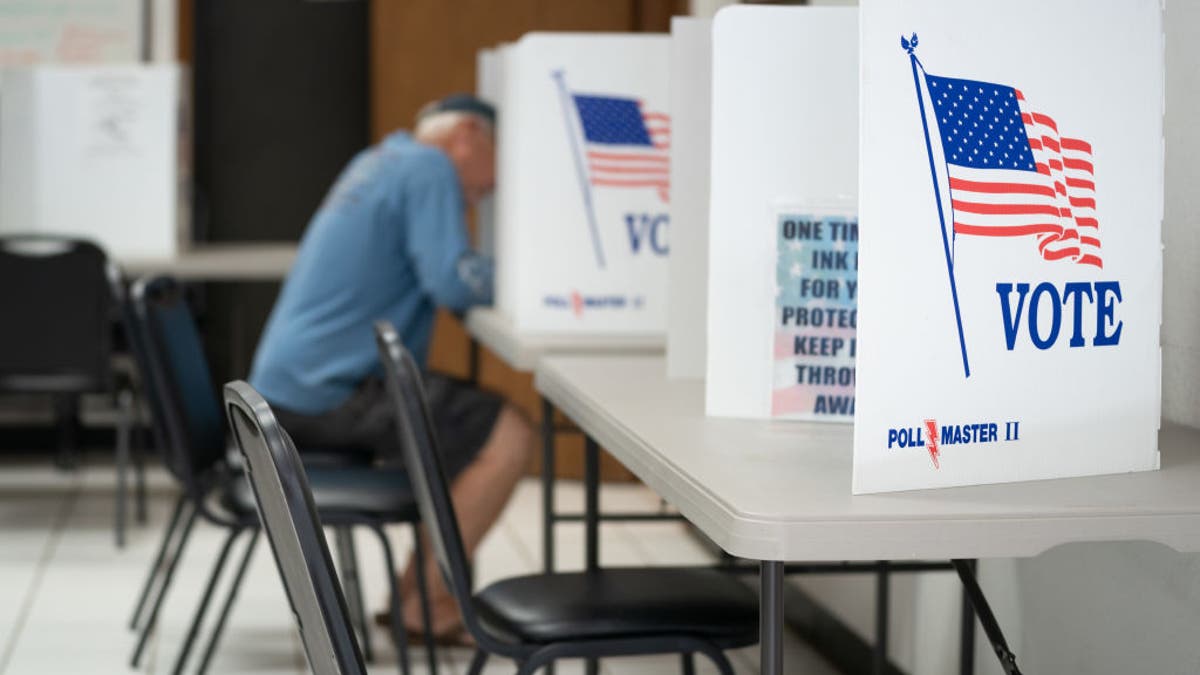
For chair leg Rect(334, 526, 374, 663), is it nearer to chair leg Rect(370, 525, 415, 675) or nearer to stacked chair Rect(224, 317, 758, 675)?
chair leg Rect(370, 525, 415, 675)

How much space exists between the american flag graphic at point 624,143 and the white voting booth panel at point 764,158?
0.91m

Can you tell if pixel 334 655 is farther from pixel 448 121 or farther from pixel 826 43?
pixel 448 121

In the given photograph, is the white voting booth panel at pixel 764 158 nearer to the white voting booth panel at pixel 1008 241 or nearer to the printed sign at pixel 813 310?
the printed sign at pixel 813 310

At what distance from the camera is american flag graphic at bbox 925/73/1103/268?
4.32ft

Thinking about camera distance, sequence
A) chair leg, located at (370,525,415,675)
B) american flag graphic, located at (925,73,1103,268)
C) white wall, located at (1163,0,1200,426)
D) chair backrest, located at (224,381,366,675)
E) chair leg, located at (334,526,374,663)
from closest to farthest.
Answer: chair backrest, located at (224,381,366,675)
american flag graphic, located at (925,73,1103,268)
white wall, located at (1163,0,1200,426)
chair leg, located at (370,525,415,675)
chair leg, located at (334,526,374,663)

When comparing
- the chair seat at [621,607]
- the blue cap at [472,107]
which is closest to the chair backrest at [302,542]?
the chair seat at [621,607]

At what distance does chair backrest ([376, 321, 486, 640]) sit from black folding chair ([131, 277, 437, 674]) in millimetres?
663

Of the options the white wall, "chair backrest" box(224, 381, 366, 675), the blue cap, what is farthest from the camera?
the blue cap

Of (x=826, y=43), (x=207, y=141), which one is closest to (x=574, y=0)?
(x=207, y=141)

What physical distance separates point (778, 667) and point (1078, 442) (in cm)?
35

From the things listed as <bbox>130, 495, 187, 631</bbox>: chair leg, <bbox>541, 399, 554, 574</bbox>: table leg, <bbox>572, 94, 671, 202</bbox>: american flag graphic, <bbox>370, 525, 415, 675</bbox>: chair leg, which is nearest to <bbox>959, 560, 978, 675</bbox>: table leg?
<bbox>541, 399, 554, 574</bbox>: table leg

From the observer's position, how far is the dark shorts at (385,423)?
3.13 m

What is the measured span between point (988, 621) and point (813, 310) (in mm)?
381

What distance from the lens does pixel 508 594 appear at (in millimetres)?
1961
